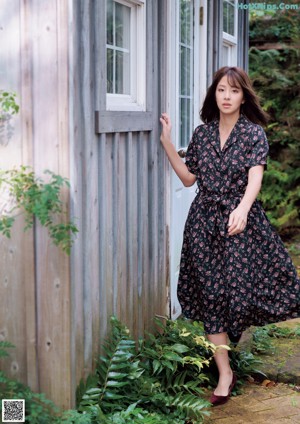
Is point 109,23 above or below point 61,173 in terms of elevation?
above

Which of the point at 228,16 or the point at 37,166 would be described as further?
the point at 228,16

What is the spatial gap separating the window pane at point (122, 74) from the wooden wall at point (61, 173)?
0.36 metres

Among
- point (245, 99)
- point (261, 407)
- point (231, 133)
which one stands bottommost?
point (261, 407)

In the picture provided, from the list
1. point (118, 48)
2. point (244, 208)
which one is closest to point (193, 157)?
point (244, 208)

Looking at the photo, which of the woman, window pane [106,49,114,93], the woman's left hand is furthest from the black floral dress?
window pane [106,49,114,93]

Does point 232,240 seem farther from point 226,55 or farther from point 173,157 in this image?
point 226,55

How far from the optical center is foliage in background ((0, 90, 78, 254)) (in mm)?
2938

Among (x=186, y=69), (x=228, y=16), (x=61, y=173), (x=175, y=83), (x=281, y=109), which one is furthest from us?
(x=281, y=109)

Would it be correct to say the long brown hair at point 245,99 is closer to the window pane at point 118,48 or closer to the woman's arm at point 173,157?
the woman's arm at point 173,157

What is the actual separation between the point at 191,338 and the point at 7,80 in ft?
6.50

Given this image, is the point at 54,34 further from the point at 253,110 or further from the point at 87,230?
the point at 253,110

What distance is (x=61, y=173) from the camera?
310 centimetres

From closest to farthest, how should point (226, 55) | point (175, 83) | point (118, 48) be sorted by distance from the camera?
point (118, 48), point (175, 83), point (226, 55)

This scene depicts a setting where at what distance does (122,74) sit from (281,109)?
260 inches
